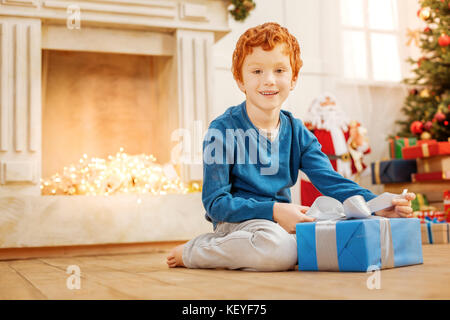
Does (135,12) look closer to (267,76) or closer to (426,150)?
(267,76)

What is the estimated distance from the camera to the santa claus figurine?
116 inches

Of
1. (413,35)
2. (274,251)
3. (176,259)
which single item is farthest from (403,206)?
(413,35)

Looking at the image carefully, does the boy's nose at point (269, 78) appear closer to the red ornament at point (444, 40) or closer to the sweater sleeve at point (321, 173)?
the sweater sleeve at point (321, 173)

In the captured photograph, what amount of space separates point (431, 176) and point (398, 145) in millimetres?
435

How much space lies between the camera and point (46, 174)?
107 inches

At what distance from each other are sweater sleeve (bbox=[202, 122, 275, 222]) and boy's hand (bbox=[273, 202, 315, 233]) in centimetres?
2

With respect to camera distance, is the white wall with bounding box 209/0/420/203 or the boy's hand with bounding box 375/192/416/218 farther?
the white wall with bounding box 209/0/420/203

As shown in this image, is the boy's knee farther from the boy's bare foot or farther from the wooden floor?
the boy's bare foot

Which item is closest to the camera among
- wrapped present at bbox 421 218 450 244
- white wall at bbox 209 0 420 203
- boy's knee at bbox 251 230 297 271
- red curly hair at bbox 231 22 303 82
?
boy's knee at bbox 251 230 297 271

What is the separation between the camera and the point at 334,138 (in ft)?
9.68

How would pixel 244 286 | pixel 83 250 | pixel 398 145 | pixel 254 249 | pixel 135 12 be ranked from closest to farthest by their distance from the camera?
pixel 244 286 < pixel 254 249 < pixel 83 250 < pixel 135 12 < pixel 398 145

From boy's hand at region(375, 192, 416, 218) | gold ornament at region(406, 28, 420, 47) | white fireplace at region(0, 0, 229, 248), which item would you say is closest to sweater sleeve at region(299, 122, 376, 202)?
boy's hand at region(375, 192, 416, 218)
